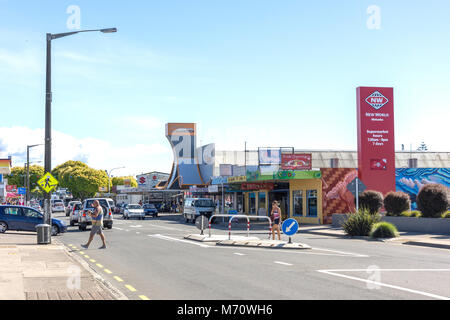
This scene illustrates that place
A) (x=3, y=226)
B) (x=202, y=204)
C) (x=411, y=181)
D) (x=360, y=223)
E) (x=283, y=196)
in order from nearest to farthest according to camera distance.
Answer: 1. (x=360, y=223)
2. (x=3, y=226)
3. (x=202, y=204)
4. (x=411, y=181)
5. (x=283, y=196)

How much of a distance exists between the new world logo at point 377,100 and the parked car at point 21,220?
21.0 meters

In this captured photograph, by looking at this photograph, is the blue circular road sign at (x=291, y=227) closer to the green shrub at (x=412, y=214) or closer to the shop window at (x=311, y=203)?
the green shrub at (x=412, y=214)

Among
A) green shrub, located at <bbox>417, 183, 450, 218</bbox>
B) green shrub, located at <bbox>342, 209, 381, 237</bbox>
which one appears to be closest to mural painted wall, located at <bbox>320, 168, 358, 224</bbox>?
green shrub, located at <bbox>417, 183, 450, 218</bbox>

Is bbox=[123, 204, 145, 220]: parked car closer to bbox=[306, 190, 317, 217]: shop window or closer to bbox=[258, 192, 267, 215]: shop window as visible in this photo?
bbox=[258, 192, 267, 215]: shop window

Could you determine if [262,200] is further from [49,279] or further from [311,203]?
[49,279]

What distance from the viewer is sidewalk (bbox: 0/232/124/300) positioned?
31.7ft

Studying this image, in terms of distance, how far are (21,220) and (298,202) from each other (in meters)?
20.5

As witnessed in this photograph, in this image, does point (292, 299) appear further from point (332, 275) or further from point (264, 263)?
point (264, 263)

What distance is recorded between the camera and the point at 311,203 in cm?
3909

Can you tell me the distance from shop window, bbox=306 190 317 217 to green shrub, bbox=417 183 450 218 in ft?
35.4

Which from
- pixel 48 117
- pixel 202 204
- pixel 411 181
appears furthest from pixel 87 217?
pixel 411 181

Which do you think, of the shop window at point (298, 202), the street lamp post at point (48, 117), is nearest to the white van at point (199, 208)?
the shop window at point (298, 202)
